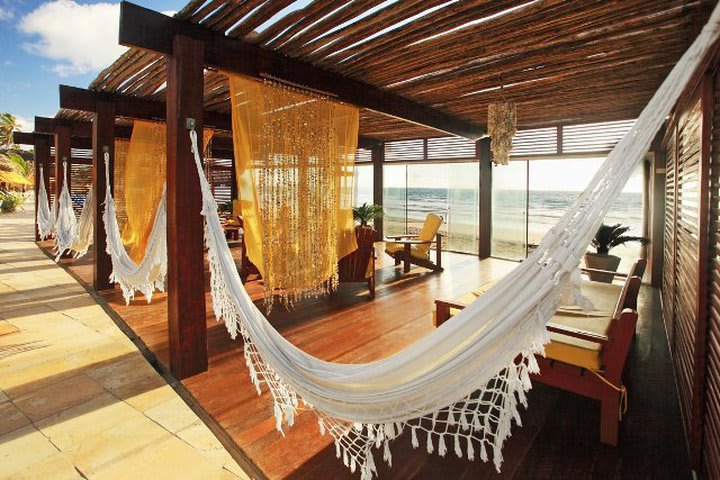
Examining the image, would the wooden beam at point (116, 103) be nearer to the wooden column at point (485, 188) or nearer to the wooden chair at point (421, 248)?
the wooden chair at point (421, 248)

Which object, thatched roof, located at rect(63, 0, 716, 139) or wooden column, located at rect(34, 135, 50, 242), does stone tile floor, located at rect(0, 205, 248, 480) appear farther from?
wooden column, located at rect(34, 135, 50, 242)

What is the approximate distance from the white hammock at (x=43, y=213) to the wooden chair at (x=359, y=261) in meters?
6.10

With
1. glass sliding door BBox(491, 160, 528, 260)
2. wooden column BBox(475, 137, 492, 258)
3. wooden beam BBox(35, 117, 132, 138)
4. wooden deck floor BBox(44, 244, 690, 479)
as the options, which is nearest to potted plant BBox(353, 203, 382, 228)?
wooden column BBox(475, 137, 492, 258)

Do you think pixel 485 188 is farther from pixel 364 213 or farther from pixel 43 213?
pixel 43 213

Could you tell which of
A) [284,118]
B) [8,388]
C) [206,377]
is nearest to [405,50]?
[284,118]

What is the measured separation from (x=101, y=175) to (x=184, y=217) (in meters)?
2.62

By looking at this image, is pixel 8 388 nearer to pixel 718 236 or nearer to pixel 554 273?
pixel 554 273

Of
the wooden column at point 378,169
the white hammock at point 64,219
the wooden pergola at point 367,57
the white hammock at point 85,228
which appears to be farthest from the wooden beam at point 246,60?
the white hammock at point 64,219

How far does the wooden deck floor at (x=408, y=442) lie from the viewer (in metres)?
1.58

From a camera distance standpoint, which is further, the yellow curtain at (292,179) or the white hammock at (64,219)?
the white hammock at (64,219)

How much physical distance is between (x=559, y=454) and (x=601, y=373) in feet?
A: 1.29

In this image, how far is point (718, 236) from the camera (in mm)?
1364

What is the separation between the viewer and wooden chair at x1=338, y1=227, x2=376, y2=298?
4043 mm

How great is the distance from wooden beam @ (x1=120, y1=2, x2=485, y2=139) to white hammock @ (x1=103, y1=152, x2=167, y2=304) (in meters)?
1.17
